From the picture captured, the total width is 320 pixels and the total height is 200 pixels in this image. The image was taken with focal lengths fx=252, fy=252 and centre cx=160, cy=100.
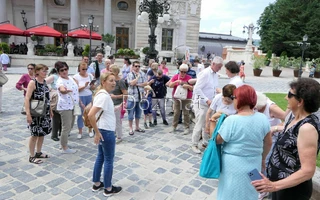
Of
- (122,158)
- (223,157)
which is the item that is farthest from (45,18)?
(223,157)

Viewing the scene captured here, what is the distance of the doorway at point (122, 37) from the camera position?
115 ft

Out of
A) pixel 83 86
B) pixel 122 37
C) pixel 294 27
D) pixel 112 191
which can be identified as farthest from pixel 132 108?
pixel 294 27

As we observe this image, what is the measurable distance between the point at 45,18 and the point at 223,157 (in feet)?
120

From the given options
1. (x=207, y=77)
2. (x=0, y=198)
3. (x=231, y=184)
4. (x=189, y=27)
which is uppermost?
(x=189, y=27)

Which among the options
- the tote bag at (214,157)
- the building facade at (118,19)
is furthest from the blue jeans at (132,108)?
the building facade at (118,19)

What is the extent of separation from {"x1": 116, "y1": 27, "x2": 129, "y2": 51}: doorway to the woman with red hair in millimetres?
34446

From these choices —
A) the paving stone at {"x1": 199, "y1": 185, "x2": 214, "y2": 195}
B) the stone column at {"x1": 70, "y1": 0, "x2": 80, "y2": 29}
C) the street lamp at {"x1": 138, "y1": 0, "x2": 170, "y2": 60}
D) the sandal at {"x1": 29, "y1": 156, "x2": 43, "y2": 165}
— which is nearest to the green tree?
the stone column at {"x1": 70, "y1": 0, "x2": 80, "y2": 29}

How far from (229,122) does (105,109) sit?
5.96ft

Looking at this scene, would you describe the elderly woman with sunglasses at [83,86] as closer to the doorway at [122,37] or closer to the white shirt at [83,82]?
the white shirt at [83,82]

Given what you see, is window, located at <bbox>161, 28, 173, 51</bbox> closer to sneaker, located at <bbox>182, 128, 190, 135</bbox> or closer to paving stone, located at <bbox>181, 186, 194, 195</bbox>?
sneaker, located at <bbox>182, 128, 190, 135</bbox>

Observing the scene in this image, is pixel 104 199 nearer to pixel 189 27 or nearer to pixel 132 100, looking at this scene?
pixel 132 100

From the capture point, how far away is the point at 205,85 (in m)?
5.35

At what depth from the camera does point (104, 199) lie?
3668mm

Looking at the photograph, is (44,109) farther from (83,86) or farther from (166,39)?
(166,39)
